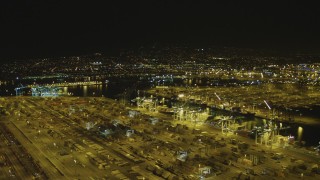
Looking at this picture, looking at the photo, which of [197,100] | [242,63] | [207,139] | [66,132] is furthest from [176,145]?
[242,63]

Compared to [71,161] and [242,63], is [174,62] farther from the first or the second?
[71,161]

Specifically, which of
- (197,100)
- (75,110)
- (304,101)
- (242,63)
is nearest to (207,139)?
(75,110)

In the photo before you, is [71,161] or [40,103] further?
[40,103]

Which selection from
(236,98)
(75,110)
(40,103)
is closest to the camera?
(75,110)

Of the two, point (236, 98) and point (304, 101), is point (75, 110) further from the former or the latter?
point (304, 101)

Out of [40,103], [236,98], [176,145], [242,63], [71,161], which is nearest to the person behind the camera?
[71,161]

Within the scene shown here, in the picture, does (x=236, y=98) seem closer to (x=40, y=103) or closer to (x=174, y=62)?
(x=40, y=103)

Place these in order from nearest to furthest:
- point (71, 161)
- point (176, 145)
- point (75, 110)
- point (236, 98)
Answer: point (71, 161) → point (176, 145) → point (75, 110) → point (236, 98)

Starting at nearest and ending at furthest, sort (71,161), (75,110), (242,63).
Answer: (71,161), (75,110), (242,63)

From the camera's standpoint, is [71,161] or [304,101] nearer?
[71,161]
